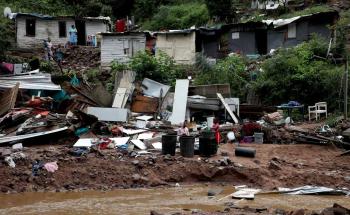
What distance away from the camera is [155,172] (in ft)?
49.9

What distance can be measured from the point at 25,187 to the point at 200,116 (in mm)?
10246

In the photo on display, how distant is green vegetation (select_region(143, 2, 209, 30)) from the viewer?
4228 cm

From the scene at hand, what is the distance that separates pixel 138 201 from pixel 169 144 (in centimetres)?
352

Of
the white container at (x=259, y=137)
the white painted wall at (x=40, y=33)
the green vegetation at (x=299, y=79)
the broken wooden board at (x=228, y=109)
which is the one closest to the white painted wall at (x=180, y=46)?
the green vegetation at (x=299, y=79)

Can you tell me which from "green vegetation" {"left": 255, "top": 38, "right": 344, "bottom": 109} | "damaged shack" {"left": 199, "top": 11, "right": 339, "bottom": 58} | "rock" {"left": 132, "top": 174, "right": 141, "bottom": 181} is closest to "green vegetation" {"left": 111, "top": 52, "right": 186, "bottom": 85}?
"green vegetation" {"left": 255, "top": 38, "right": 344, "bottom": 109}

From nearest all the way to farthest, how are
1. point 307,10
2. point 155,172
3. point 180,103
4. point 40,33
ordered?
1. point 155,172
2. point 180,103
3. point 307,10
4. point 40,33

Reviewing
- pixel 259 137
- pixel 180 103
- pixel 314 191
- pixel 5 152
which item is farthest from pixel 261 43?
pixel 5 152

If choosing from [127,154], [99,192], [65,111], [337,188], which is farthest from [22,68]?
[337,188]

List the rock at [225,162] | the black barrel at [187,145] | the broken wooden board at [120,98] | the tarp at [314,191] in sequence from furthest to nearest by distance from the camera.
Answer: the broken wooden board at [120,98]
the black barrel at [187,145]
the rock at [225,162]
the tarp at [314,191]

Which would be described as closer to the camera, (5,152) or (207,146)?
(5,152)

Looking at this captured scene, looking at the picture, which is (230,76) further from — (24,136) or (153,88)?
(24,136)

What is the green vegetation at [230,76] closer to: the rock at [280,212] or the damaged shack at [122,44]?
the damaged shack at [122,44]

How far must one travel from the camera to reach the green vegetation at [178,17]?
4228 centimetres

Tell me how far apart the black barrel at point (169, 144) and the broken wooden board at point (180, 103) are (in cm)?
540
